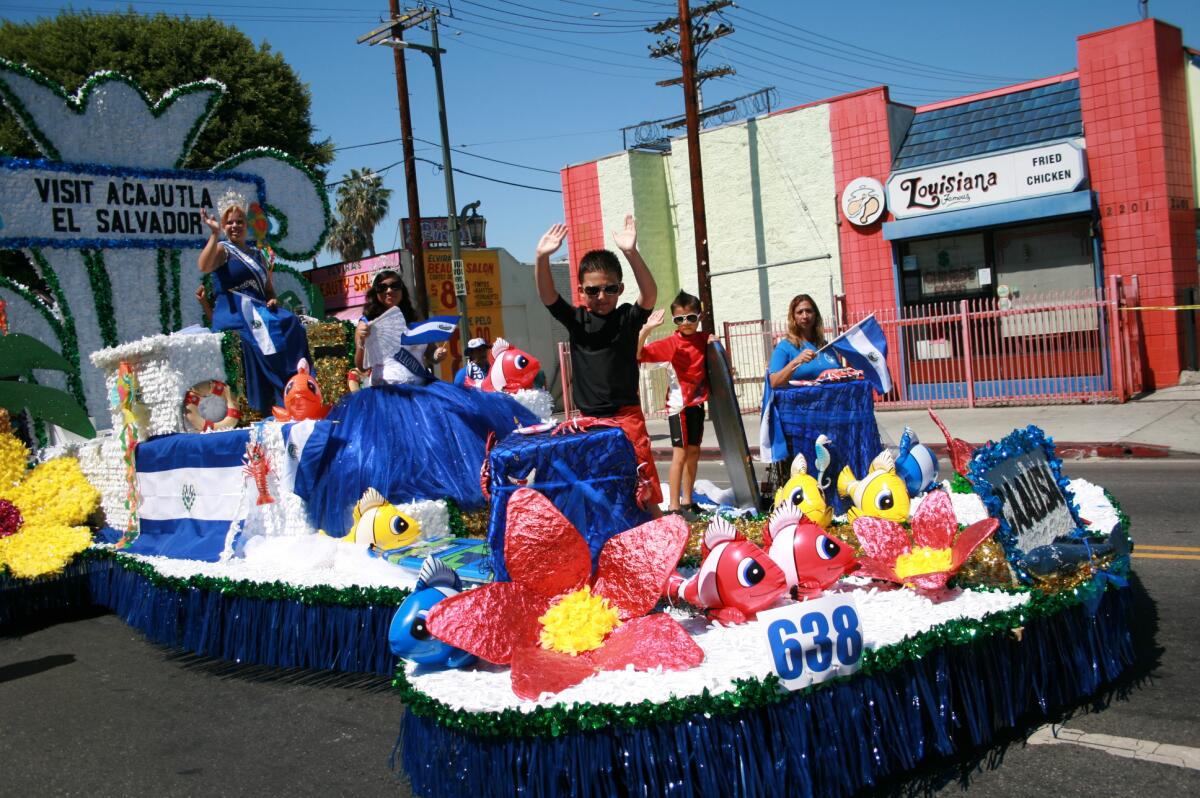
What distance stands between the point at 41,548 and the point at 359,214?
4229 cm

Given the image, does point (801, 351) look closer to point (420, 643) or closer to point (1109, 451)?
point (420, 643)

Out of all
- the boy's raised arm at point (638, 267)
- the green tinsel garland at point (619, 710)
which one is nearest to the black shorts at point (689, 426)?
the boy's raised arm at point (638, 267)

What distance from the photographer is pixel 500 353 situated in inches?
320

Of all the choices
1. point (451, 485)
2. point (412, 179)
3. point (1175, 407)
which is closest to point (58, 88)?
point (451, 485)

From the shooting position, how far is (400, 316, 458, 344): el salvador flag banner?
6.12 meters

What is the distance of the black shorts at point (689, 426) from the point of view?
685 cm

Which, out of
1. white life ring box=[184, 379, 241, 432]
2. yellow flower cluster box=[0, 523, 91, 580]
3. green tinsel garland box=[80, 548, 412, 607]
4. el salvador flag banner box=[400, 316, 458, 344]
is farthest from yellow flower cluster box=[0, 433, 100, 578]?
el salvador flag banner box=[400, 316, 458, 344]

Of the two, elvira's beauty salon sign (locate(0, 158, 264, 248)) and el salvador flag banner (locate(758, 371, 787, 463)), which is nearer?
el salvador flag banner (locate(758, 371, 787, 463))

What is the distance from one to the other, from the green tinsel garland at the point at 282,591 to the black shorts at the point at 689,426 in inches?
113

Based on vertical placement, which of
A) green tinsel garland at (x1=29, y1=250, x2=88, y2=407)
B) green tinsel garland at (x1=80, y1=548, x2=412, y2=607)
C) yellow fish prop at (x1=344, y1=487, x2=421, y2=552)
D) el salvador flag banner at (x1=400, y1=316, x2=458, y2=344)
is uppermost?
green tinsel garland at (x1=29, y1=250, x2=88, y2=407)

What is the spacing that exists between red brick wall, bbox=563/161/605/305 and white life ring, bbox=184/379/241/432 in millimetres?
15183

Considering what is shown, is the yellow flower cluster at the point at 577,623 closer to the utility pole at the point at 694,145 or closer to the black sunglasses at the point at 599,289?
the black sunglasses at the point at 599,289

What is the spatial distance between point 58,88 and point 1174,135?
1469 centimetres

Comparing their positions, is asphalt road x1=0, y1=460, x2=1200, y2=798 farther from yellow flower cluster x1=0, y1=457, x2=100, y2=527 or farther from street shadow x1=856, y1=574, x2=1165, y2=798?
yellow flower cluster x1=0, y1=457, x2=100, y2=527
